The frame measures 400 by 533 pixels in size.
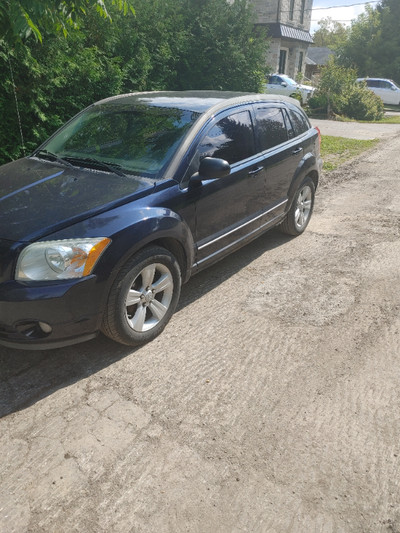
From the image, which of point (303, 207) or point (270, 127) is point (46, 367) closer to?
point (270, 127)

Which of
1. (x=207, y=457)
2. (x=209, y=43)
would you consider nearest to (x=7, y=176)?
(x=207, y=457)

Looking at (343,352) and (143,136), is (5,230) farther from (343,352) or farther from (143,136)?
(343,352)

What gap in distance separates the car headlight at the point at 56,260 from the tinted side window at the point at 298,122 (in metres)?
3.52

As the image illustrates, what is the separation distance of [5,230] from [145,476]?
1.80 metres

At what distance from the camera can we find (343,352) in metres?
3.60

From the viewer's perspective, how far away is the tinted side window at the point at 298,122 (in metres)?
5.55

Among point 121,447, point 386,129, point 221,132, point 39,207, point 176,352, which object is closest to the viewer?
point 121,447

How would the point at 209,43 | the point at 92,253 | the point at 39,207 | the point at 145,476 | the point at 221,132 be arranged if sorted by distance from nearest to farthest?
the point at 145,476, the point at 92,253, the point at 39,207, the point at 221,132, the point at 209,43

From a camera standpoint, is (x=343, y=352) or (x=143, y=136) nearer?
(x=343, y=352)

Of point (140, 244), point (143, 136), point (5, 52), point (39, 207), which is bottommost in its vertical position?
point (140, 244)

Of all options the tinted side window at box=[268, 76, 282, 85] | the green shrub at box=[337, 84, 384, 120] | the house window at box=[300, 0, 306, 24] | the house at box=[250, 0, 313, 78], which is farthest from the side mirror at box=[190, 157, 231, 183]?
the house window at box=[300, 0, 306, 24]

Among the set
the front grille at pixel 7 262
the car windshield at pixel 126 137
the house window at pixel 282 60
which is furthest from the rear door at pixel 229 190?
the house window at pixel 282 60

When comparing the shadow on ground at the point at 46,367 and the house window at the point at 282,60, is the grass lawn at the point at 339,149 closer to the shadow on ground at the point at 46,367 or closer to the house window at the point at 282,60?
the shadow on ground at the point at 46,367

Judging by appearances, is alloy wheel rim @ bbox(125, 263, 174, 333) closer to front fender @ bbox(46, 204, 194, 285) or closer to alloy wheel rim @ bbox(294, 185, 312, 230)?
front fender @ bbox(46, 204, 194, 285)
